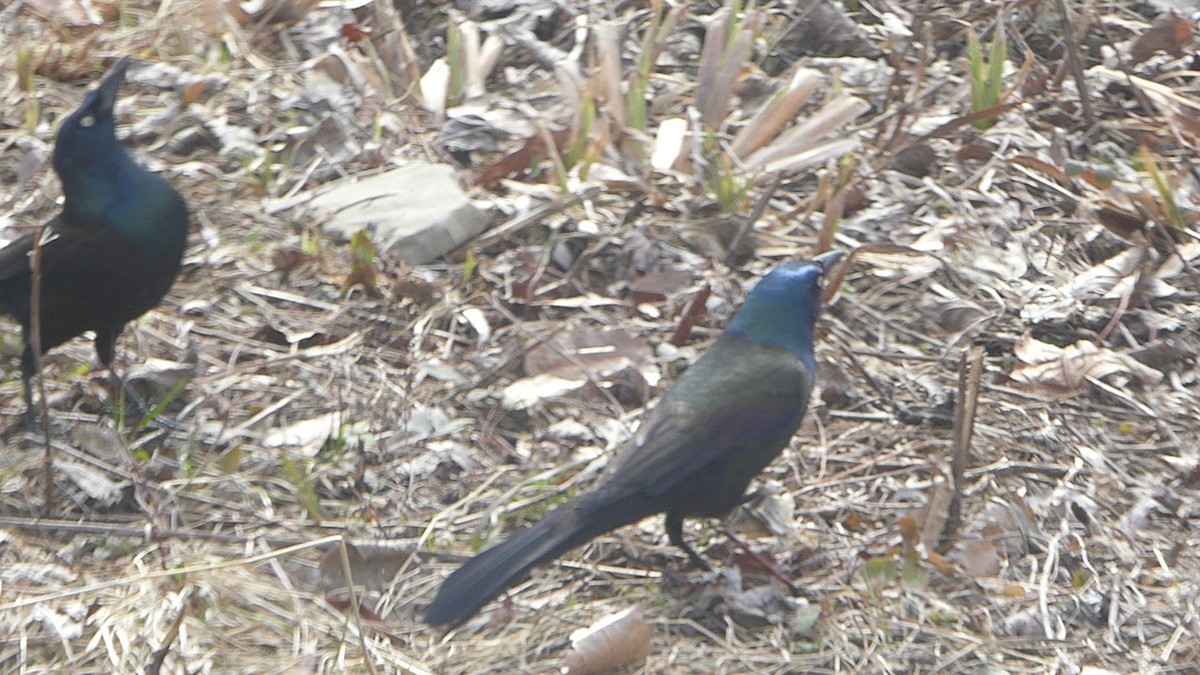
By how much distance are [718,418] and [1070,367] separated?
3.91 feet

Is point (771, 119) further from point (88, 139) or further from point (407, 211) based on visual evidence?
point (88, 139)

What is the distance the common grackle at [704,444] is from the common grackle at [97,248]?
1387 millimetres

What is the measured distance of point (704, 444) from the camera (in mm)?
3436

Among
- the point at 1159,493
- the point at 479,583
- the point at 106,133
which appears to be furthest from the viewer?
the point at 106,133

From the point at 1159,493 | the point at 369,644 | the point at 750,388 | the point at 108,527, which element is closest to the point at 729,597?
the point at 750,388

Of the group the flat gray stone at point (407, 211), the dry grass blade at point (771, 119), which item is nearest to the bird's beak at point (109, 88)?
the flat gray stone at point (407, 211)

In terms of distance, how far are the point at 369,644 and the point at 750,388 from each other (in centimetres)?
104

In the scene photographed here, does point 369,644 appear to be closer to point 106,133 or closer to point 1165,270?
point 106,133

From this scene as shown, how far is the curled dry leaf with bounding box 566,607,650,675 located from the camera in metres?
3.15

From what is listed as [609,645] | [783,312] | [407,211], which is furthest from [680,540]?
[407,211]

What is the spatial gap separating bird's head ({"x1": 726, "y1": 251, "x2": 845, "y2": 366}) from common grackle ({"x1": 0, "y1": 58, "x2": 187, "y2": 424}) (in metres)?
1.51

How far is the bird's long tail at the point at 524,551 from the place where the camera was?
309 cm

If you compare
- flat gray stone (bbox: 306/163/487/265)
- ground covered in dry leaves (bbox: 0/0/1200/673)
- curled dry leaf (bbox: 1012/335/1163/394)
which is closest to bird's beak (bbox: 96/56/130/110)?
ground covered in dry leaves (bbox: 0/0/1200/673)

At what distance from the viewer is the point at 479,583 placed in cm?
312
